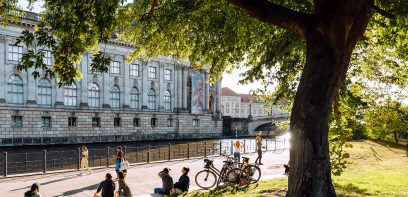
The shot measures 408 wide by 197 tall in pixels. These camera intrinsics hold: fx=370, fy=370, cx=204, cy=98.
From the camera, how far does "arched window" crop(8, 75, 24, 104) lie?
4175 centimetres

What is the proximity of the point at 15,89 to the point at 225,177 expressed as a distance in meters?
36.8

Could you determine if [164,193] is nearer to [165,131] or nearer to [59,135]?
[59,135]

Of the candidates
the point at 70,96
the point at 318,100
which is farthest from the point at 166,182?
the point at 70,96

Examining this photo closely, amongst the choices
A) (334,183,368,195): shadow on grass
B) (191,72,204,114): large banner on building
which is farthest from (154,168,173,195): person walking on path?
(191,72,204,114): large banner on building

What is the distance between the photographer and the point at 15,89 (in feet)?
139

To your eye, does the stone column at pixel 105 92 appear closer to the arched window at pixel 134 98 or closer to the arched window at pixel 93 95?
the arched window at pixel 93 95

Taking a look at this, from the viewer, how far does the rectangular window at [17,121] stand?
41.6 metres

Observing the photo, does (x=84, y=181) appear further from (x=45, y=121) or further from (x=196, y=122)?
(x=196, y=122)

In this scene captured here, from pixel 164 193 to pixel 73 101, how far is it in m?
39.5

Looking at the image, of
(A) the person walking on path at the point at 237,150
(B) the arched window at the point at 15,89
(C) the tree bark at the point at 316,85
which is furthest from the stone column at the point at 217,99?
(C) the tree bark at the point at 316,85

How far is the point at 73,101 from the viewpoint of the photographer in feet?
159

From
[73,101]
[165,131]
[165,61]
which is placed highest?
[165,61]

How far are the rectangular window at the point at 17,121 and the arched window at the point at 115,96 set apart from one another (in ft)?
44.4

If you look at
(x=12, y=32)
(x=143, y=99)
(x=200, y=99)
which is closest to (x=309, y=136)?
(x=12, y=32)
